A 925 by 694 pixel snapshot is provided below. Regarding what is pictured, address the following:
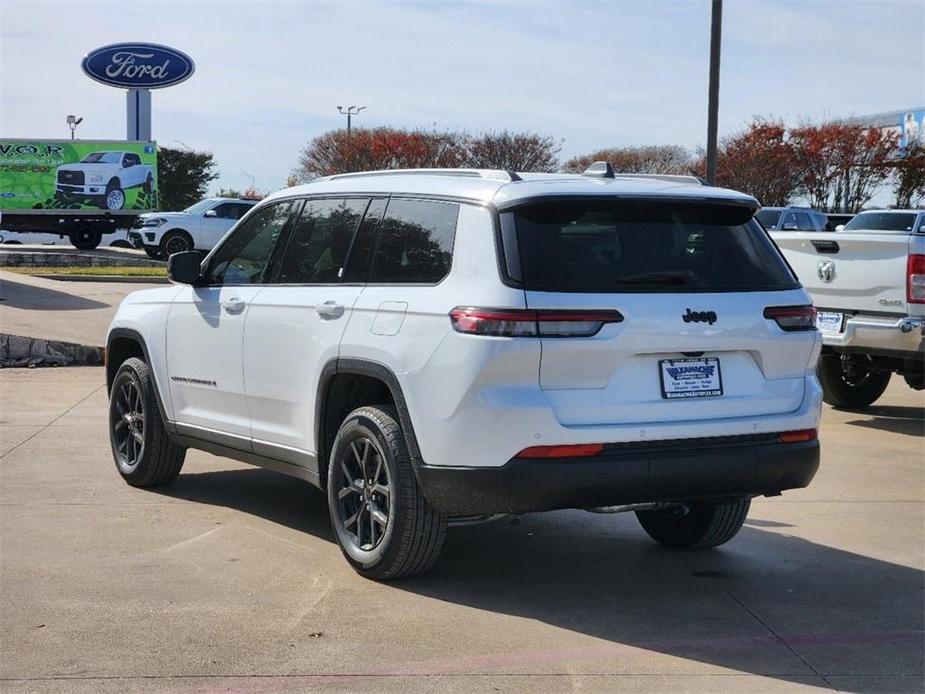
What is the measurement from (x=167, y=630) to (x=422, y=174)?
242 centimetres

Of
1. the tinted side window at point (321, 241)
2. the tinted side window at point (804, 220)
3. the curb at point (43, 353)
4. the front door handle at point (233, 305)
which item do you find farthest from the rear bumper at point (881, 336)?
the tinted side window at point (804, 220)

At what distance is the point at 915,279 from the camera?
33.4 feet

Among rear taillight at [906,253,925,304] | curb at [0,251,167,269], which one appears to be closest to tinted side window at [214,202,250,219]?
curb at [0,251,167,269]

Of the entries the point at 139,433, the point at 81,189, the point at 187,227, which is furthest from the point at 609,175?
the point at 81,189

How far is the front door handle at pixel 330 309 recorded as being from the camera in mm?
6066

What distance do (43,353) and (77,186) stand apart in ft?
88.4

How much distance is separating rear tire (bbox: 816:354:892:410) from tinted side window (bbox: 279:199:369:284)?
652 cm

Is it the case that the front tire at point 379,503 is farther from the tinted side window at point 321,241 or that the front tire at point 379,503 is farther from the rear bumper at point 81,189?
the rear bumper at point 81,189

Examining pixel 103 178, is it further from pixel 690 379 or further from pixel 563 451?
pixel 563 451

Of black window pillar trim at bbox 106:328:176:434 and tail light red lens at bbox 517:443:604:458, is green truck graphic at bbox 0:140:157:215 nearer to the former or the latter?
black window pillar trim at bbox 106:328:176:434

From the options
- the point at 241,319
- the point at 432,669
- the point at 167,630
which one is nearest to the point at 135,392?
the point at 241,319

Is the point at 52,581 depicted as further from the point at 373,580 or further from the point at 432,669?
the point at 432,669

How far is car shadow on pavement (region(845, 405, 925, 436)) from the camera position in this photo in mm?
10883

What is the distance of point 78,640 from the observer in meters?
5.04
